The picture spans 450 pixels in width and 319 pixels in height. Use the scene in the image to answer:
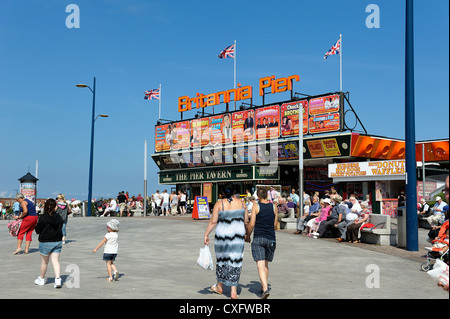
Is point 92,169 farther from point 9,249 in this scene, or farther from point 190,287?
point 190,287

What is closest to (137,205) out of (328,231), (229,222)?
(328,231)

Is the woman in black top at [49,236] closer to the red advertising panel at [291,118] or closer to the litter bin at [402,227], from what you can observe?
the litter bin at [402,227]

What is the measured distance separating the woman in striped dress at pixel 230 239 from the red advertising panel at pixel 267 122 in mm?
29364

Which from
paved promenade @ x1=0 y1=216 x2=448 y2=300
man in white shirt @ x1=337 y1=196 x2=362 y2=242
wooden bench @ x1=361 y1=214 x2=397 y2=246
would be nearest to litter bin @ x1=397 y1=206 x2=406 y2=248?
paved promenade @ x1=0 y1=216 x2=448 y2=300

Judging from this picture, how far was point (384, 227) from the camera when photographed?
16.6 m

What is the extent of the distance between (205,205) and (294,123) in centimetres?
1095

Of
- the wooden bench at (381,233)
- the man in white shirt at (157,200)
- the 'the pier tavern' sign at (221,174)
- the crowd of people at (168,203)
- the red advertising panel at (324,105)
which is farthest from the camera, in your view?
the 'the pier tavern' sign at (221,174)

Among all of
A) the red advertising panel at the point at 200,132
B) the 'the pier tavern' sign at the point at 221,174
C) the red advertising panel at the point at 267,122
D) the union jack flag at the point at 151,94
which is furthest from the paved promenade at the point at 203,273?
the union jack flag at the point at 151,94

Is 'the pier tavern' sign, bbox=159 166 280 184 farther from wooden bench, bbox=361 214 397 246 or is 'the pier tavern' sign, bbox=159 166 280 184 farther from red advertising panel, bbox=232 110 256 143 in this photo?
wooden bench, bbox=361 214 397 246

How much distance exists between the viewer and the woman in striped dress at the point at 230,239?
26.1 feet

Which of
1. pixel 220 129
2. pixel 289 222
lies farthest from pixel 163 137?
pixel 289 222

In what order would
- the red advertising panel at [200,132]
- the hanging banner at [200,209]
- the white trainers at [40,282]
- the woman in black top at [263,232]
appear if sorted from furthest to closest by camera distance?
the red advertising panel at [200,132] < the hanging banner at [200,209] < the white trainers at [40,282] < the woman in black top at [263,232]

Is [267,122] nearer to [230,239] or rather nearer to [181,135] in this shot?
[181,135]

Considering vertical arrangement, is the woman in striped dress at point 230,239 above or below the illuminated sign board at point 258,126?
below
